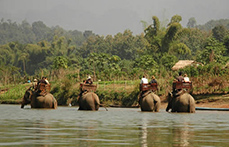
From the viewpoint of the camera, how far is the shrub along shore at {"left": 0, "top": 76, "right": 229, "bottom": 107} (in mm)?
45312

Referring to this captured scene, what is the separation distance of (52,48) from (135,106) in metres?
82.6

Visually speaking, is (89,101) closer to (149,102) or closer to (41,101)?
(41,101)

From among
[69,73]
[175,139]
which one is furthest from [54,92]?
[175,139]

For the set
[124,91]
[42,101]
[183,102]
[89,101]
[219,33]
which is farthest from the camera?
[219,33]

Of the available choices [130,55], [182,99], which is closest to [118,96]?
[182,99]

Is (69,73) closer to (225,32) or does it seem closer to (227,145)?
(225,32)

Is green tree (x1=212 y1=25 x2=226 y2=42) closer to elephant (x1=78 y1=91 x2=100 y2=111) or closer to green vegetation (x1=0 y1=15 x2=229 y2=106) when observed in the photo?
green vegetation (x1=0 y1=15 x2=229 y2=106)

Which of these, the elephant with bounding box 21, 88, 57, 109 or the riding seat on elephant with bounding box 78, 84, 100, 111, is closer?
the riding seat on elephant with bounding box 78, 84, 100, 111

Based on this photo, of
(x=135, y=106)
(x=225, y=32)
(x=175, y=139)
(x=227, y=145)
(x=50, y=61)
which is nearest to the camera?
(x=227, y=145)

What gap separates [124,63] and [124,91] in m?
38.0

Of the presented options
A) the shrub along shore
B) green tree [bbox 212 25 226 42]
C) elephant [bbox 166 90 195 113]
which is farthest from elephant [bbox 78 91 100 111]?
green tree [bbox 212 25 226 42]

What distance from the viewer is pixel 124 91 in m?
51.2

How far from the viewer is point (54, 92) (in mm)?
57594

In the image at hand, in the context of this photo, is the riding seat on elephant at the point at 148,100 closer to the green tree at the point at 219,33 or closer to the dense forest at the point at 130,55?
the dense forest at the point at 130,55
